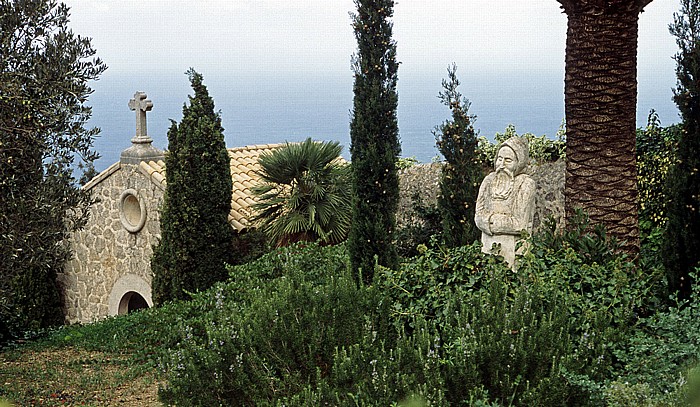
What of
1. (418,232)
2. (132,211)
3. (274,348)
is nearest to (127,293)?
(132,211)

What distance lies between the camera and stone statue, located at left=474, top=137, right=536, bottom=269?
277 inches

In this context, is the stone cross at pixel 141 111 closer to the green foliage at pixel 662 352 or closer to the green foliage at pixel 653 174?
the green foliage at pixel 653 174

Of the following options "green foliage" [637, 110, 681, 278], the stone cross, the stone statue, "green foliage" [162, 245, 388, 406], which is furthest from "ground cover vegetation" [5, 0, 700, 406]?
the stone cross

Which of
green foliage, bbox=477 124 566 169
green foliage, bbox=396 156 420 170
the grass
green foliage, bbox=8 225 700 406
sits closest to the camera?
green foliage, bbox=8 225 700 406

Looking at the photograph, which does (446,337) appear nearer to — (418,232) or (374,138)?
(374,138)

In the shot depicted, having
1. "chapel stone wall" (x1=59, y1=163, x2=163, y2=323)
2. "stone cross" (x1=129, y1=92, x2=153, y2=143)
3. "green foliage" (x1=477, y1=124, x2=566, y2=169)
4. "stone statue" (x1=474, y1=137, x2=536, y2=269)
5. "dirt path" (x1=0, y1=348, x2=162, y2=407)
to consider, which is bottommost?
"dirt path" (x1=0, y1=348, x2=162, y2=407)

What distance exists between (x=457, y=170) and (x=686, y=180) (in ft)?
12.2

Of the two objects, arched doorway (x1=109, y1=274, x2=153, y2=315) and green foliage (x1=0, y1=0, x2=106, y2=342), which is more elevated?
green foliage (x1=0, y1=0, x2=106, y2=342)

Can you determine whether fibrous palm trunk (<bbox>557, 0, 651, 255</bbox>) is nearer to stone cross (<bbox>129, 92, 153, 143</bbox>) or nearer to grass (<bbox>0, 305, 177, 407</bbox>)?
grass (<bbox>0, 305, 177, 407</bbox>)

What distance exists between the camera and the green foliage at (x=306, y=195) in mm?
12297

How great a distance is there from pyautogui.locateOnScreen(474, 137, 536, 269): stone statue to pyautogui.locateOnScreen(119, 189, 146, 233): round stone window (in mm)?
8946

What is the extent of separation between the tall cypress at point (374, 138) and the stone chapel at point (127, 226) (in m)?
4.45

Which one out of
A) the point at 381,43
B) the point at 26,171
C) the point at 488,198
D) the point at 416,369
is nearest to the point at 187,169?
the point at 381,43

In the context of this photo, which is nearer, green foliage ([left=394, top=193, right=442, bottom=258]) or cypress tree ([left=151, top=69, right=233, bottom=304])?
green foliage ([left=394, top=193, right=442, bottom=258])
